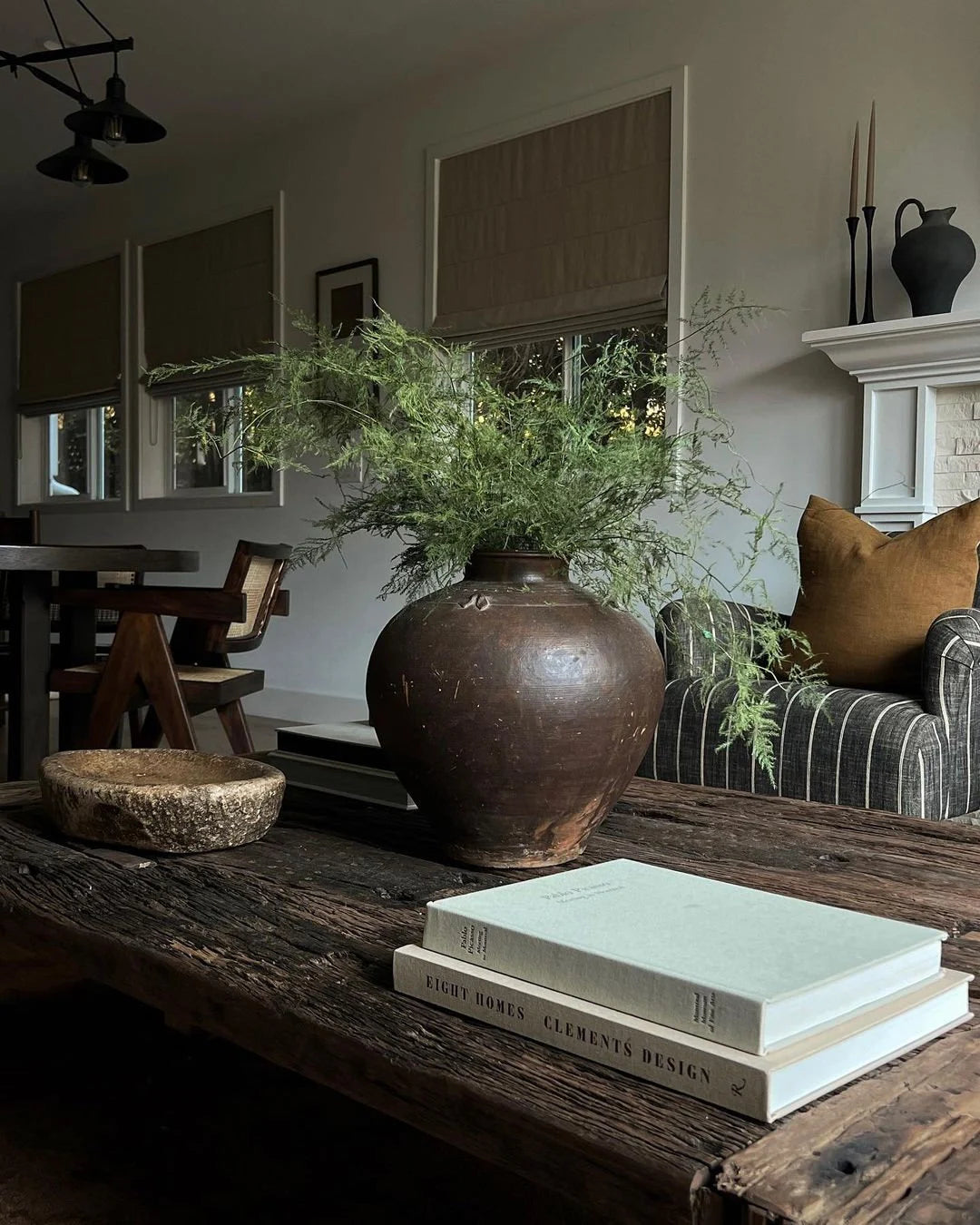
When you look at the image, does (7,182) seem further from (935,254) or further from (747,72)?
(935,254)

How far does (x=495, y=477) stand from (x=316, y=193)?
5.08 metres

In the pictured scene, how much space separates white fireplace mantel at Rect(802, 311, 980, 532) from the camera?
3.47 metres

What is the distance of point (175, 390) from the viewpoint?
6391mm

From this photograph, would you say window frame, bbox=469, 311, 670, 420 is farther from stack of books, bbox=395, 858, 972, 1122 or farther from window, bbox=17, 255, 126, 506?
stack of books, bbox=395, 858, 972, 1122

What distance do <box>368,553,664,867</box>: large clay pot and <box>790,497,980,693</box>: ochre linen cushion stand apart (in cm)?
185

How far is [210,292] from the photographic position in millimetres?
6164

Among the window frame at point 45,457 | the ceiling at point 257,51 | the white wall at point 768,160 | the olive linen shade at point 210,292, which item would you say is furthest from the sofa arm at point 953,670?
the window frame at point 45,457

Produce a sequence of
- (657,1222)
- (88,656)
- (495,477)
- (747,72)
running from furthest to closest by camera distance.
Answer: (747,72) < (88,656) < (495,477) < (657,1222)

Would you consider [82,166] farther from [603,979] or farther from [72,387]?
[603,979]

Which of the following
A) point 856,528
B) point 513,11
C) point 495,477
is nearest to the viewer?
point 495,477

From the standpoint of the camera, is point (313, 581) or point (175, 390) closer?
point (313, 581)

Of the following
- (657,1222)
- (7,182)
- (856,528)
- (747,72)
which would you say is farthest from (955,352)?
(7,182)

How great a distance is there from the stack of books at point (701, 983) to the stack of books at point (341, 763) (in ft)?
1.71

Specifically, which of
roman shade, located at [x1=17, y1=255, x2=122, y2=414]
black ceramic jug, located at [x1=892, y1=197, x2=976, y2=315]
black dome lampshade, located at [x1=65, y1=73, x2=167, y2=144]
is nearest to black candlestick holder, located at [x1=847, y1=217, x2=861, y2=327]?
black ceramic jug, located at [x1=892, y1=197, x2=976, y2=315]
